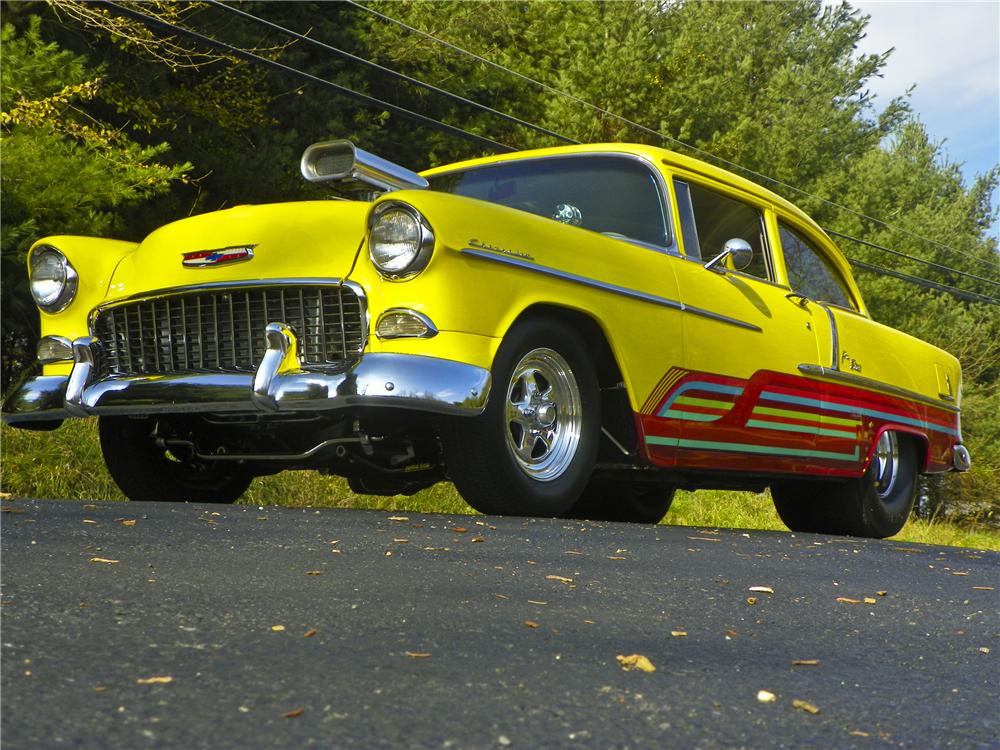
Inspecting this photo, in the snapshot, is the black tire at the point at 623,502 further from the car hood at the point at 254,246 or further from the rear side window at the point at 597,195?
the car hood at the point at 254,246

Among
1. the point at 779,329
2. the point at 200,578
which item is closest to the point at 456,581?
the point at 200,578

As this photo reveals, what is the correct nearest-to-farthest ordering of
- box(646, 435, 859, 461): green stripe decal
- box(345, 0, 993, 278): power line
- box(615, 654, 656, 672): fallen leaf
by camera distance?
box(615, 654, 656, 672): fallen leaf
box(646, 435, 859, 461): green stripe decal
box(345, 0, 993, 278): power line

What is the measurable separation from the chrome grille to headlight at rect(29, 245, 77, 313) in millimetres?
242

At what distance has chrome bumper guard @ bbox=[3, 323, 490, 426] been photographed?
14.4 ft

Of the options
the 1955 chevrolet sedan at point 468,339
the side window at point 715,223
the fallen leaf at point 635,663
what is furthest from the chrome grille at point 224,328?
the fallen leaf at point 635,663

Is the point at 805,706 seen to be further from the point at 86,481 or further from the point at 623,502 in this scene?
the point at 86,481

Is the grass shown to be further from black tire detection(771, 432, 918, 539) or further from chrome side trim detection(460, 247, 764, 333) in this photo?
chrome side trim detection(460, 247, 764, 333)

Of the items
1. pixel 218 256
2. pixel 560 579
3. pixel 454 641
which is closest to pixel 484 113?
pixel 218 256

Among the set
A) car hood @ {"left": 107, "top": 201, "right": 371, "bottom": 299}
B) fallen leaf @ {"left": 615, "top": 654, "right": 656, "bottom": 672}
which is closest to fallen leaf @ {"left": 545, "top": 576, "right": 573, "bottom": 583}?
fallen leaf @ {"left": 615, "top": 654, "right": 656, "bottom": 672}

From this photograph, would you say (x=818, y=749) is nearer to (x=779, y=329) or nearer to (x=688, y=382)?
(x=688, y=382)

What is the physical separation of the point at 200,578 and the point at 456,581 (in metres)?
0.70

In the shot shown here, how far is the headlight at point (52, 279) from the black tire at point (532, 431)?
1.93 m

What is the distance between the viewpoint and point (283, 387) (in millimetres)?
4555

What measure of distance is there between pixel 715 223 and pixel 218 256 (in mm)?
2700
